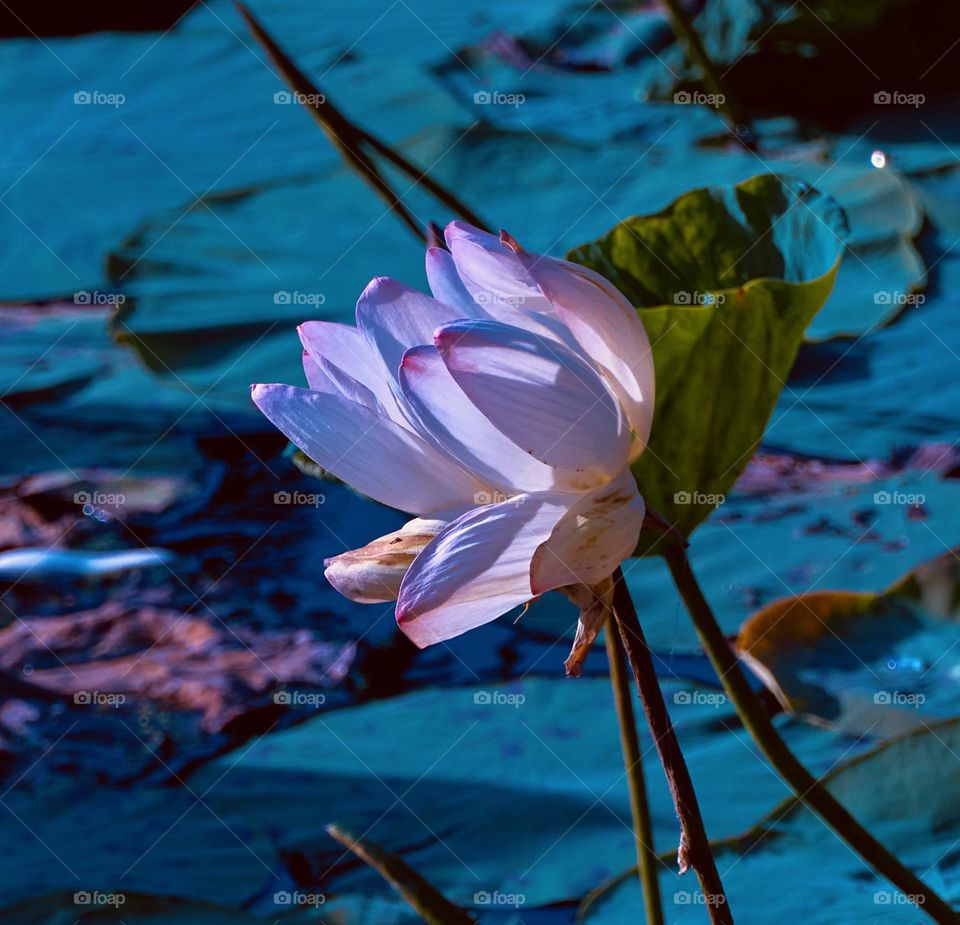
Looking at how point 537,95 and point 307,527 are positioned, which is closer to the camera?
point 307,527

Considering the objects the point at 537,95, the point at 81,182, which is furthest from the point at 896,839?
the point at 81,182

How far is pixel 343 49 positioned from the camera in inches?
84.9

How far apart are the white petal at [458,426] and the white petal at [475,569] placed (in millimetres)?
14

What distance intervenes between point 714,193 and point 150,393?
824 millimetres

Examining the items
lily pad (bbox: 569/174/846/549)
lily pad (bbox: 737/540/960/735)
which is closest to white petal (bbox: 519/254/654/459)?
lily pad (bbox: 569/174/846/549)

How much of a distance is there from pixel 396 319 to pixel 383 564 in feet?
0.29

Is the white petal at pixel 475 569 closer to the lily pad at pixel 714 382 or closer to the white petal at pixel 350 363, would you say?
the white petal at pixel 350 363

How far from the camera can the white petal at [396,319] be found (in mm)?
395

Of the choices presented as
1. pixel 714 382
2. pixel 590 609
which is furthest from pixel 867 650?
pixel 590 609

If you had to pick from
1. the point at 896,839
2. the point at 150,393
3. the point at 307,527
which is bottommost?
the point at 896,839

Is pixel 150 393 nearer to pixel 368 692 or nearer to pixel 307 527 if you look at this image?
pixel 307 527

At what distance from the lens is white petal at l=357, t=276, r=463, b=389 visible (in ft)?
1.30

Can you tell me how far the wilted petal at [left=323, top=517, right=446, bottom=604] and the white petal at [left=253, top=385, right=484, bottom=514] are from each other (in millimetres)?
13


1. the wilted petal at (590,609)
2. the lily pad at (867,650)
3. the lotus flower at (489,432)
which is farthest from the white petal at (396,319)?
the lily pad at (867,650)
